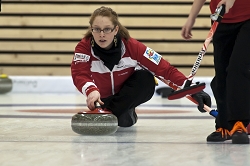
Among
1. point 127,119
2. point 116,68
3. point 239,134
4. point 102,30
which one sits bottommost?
point 127,119

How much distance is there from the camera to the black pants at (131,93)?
2787mm

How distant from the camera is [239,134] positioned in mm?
2207

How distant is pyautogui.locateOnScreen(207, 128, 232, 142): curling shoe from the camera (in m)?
2.29

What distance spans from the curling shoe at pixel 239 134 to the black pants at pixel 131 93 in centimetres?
68

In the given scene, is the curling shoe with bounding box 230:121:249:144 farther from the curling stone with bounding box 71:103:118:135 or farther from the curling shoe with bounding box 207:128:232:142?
the curling stone with bounding box 71:103:118:135

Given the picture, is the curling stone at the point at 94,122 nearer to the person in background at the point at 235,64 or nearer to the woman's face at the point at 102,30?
the woman's face at the point at 102,30

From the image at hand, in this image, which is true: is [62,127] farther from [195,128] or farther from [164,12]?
[164,12]

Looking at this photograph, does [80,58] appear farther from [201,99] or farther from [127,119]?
[201,99]

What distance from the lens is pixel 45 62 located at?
22.0 ft

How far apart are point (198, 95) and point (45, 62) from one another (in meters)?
4.44

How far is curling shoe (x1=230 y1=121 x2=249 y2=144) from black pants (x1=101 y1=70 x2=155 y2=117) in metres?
0.68

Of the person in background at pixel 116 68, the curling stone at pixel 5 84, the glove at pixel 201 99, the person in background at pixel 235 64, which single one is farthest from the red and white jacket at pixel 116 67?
the curling stone at pixel 5 84

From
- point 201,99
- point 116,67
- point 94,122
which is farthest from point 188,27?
point 94,122

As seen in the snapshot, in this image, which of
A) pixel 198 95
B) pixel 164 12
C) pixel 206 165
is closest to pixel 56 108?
pixel 198 95
